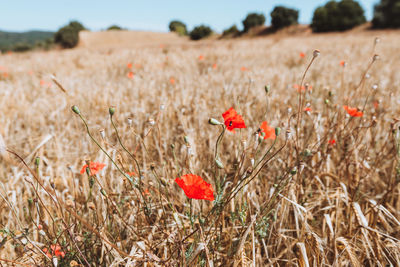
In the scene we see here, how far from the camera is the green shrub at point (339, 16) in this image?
27223 mm

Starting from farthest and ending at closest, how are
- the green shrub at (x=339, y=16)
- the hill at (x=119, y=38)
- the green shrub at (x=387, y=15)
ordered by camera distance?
the hill at (x=119, y=38), the green shrub at (x=339, y=16), the green shrub at (x=387, y=15)

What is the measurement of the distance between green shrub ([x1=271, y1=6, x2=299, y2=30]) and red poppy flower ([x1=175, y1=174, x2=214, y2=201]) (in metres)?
35.1

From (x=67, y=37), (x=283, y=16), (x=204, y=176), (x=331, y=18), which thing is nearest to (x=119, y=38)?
(x=67, y=37)

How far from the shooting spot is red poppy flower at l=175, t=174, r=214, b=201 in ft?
2.50

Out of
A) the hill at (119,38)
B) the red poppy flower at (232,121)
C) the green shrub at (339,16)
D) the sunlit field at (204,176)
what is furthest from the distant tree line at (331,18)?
the red poppy flower at (232,121)

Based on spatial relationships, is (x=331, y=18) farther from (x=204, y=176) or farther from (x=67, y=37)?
(x=204, y=176)

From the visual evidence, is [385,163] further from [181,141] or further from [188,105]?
[188,105]

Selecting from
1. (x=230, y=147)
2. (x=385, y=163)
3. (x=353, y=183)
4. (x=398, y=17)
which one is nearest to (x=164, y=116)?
(x=230, y=147)

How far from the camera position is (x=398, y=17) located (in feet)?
80.8

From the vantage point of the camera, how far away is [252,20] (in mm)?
34406

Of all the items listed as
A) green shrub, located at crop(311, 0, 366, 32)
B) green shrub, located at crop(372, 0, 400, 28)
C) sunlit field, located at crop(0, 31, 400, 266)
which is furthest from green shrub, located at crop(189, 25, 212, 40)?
sunlit field, located at crop(0, 31, 400, 266)

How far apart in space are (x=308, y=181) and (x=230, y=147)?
20.8 inches

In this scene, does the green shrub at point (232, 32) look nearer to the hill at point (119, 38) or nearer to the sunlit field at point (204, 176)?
the hill at point (119, 38)

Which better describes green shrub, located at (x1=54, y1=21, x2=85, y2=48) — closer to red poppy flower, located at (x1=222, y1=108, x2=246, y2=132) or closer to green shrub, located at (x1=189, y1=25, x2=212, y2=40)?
green shrub, located at (x1=189, y1=25, x2=212, y2=40)
